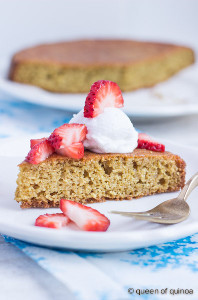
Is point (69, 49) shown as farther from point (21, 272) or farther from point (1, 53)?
point (21, 272)

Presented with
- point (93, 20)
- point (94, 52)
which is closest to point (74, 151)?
point (94, 52)

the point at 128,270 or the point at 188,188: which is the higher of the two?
the point at 188,188

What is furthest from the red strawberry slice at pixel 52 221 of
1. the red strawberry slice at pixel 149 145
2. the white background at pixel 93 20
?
the white background at pixel 93 20

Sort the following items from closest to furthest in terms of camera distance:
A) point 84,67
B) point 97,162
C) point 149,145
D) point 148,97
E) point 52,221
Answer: point 52,221 → point 97,162 → point 149,145 → point 148,97 → point 84,67

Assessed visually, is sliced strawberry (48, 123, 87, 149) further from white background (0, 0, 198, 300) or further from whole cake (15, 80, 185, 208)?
white background (0, 0, 198, 300)

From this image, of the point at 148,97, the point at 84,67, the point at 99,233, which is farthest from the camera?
the point at 84,67

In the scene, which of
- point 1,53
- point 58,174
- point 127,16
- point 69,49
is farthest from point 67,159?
point 127,16

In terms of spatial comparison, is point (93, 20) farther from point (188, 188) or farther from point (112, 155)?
point (188, 188)

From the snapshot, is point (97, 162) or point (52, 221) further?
point (97, 162)
